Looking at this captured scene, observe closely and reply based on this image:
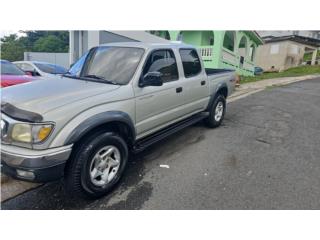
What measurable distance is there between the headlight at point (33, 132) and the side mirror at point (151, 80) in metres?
1.40

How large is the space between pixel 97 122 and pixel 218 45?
509 inches

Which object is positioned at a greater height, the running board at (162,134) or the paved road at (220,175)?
the running board at (162,134)

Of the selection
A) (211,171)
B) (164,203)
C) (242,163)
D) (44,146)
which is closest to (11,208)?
(44,146)

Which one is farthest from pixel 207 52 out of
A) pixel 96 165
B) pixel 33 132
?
pixel 33 132

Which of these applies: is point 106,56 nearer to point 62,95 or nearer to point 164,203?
point 62,95

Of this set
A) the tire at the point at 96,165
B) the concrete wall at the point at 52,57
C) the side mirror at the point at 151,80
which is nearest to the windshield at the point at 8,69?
the side mirror at the point at 151,80

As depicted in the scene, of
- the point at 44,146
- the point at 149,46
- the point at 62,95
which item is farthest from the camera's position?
the point at 149,46

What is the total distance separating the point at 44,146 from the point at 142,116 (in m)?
1.40

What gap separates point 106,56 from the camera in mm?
3699

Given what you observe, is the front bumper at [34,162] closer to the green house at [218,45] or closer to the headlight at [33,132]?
the headlight at [33,132]

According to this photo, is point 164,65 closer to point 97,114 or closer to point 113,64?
point 113,64

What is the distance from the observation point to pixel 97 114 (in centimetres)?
273

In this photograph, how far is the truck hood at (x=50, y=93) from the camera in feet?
8.25

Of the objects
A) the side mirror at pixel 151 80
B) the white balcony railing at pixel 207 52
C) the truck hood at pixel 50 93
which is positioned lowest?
the truck hood at pixel 50 93
